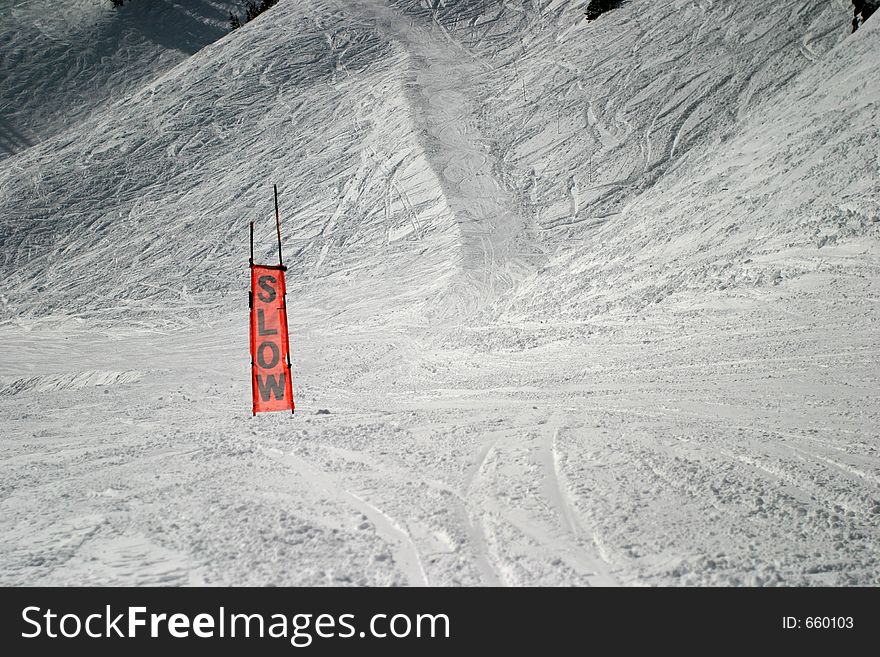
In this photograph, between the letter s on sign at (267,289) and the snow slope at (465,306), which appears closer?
the snow slope at (465,306)

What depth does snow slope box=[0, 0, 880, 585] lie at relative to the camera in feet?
18.3

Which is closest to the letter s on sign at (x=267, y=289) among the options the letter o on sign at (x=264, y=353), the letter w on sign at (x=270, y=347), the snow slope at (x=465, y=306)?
the letter w on sign at (x=270, y=347)

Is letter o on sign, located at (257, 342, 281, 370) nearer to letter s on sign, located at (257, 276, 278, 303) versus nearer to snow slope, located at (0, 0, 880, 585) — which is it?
letter s on sign, located at (257, 276, 278, 303)

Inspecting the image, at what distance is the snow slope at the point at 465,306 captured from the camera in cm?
557

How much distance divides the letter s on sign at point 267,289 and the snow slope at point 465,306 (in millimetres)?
1693

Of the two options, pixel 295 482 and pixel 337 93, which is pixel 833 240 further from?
pixel 337 93

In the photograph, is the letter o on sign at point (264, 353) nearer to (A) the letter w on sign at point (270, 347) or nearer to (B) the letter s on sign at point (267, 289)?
(A) the letter w on sign at point (270, 347)

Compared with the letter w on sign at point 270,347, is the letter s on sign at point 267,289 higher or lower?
higher

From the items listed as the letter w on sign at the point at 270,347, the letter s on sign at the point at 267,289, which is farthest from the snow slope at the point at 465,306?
the letter s on sign at the point at 267,289

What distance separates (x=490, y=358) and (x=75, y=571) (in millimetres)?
8448

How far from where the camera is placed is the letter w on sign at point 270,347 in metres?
9.37

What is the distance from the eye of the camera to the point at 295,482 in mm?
6812
